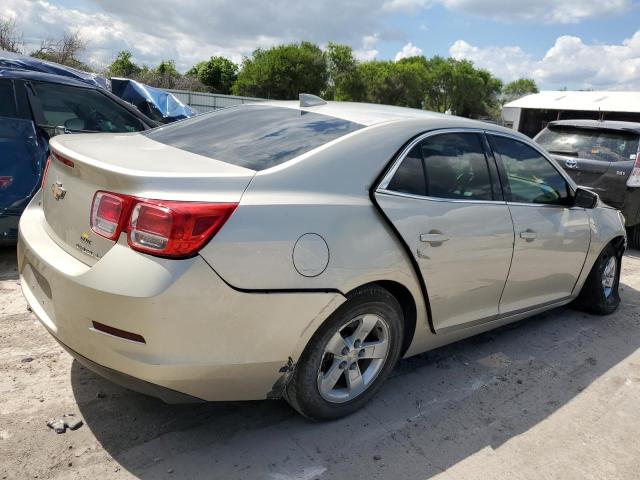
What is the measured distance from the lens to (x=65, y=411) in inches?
106

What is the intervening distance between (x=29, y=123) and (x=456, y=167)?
365 centimetres

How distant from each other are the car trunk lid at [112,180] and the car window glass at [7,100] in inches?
82.7

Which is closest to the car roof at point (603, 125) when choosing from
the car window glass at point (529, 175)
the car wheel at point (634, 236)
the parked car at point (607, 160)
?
the parked car at point (607, 160)

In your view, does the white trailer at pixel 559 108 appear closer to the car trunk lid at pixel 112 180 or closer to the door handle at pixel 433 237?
the door handle at pixel 433 237

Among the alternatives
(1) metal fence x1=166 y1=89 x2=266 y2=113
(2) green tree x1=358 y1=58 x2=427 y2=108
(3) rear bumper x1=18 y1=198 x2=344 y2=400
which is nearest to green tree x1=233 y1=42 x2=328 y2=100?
(2) green tree x1=358 y1=58 x2=427 y2=108

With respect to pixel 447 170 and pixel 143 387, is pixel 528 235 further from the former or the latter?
pixel 143 387

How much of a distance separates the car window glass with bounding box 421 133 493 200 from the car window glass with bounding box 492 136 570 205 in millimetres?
231

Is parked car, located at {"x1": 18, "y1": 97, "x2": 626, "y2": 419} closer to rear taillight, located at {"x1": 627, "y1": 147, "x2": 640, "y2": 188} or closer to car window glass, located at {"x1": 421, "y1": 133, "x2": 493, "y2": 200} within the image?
car window glass, located at {"x1": 421, "y1": 133, "x2": 493, "y2": 200}

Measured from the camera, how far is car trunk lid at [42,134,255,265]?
2191 millimetres

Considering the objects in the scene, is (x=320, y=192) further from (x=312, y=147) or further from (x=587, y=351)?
(x=587, y=351)

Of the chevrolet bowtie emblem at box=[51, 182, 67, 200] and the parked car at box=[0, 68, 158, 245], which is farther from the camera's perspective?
the parked car at box=[0, 68, 158, 245]

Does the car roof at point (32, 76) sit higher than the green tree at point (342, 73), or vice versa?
the green tree at point (342, 73)

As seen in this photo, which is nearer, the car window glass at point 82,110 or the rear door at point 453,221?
the rear door at point 453,221

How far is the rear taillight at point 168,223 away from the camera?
208 cm
